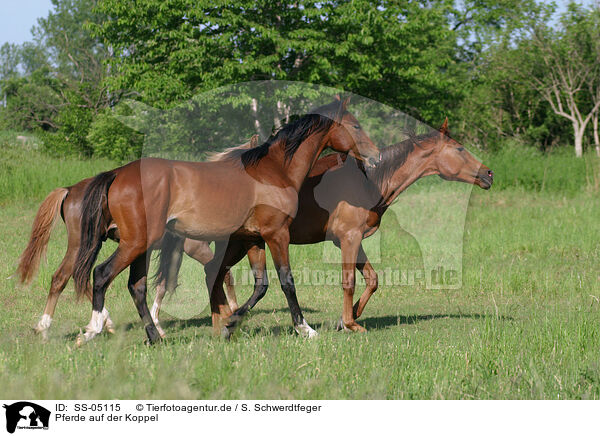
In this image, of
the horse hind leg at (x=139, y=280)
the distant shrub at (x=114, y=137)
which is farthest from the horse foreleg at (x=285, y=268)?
the distant shrub at (x=114, y=137)

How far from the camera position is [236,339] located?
5.99 metres

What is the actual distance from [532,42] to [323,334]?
2617cm

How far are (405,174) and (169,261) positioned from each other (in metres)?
2.68

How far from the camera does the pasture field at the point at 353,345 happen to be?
3.90 metres

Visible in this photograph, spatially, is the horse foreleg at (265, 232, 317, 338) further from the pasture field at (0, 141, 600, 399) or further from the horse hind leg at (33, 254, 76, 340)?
the horse hind leg at (33, 254, 76, 340)

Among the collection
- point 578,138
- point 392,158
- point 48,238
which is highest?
point 578,138

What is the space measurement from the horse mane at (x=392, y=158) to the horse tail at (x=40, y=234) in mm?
3130

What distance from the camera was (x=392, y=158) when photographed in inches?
278

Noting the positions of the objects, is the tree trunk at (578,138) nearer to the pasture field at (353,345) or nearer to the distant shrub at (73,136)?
the pasture field at (353,345)

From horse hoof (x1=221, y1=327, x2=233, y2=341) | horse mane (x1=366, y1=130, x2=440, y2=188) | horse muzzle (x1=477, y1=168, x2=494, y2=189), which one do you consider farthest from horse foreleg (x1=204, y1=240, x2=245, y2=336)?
horse muzzle (x1=477, y1=168, x2=494, y2=189)
